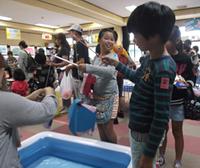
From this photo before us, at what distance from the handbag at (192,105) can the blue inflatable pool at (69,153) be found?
71cm

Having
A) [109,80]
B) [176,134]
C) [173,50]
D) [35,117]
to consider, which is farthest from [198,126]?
[35,117]

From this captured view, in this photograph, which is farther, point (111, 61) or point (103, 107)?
point (103, 107)

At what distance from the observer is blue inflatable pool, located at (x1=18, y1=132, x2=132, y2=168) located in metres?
1.71

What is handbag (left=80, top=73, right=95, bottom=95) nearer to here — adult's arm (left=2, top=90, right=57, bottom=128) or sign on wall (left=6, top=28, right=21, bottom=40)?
adult's arm (left=2, top=90, right=57, bottom=128)

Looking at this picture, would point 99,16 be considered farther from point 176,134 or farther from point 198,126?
point 176,134

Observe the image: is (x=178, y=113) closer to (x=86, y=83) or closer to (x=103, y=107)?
(x=103, y=107)

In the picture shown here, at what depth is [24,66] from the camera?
165 inches

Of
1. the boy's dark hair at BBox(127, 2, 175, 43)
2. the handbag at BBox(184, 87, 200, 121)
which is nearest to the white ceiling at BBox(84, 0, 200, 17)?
the handbag at BBox(184, 87, 200, 121)

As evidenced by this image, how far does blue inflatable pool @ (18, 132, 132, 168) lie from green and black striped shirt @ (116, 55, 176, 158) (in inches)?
36.9

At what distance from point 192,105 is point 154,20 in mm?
1011

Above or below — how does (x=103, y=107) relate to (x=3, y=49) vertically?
below

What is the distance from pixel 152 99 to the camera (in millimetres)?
831

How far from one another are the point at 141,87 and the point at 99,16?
6762mm

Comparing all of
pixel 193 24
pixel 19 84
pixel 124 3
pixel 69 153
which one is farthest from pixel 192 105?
pixel 193 24
